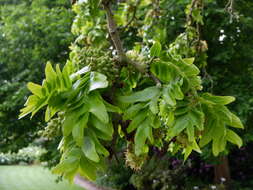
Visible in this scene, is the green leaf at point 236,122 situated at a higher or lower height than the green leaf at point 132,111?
lower

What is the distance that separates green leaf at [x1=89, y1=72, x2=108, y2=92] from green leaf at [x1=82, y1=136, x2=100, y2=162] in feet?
0.50

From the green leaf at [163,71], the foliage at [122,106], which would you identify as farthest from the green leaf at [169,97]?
the green leaf at [163,71]

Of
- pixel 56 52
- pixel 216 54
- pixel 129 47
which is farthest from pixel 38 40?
pixel 216 54

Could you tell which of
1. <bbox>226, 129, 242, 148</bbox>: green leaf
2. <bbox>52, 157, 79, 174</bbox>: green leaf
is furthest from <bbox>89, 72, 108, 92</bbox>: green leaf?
<bbox>226, 129, 242, 148</bbox>: green leaf

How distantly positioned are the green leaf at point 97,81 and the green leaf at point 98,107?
1.2 inches

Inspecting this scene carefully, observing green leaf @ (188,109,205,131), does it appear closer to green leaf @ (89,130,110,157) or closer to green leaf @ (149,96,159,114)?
green leaf @ (149,96,159,114)

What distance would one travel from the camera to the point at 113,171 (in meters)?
8.46

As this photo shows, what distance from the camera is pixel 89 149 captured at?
35.9 inches

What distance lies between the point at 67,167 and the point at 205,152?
4.37m

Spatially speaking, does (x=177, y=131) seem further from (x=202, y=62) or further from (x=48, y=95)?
(x=202, y=62)

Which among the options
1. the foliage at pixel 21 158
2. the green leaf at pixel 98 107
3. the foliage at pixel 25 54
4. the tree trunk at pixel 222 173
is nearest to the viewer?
the green leaf at pixel 98 107

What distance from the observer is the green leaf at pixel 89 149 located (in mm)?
890

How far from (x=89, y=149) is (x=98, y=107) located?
12 centimetres

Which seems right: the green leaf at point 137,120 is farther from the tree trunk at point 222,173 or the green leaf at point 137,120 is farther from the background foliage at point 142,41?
the tree trunk at point 222,173
